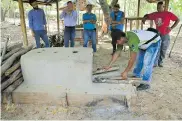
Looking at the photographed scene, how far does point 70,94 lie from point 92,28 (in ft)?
11.9

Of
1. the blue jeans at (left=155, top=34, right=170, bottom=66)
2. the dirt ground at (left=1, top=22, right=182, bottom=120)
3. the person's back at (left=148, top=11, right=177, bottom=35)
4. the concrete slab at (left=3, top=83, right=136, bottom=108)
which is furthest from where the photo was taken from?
the blue jeans at (left=155, top=34, right=170, bottom=66)

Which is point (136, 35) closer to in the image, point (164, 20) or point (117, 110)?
point (117, 110)

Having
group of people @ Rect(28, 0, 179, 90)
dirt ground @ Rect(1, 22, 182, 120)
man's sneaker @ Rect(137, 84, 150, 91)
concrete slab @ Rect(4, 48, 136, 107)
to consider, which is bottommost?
dirt ground @ Rect(1, 22, 182, 120)

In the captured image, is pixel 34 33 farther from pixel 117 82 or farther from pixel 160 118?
pixel 160 118

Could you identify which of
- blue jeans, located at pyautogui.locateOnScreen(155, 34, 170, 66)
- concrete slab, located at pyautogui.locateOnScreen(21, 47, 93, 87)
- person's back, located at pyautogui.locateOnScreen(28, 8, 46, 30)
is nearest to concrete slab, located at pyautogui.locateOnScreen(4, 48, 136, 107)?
concrete slab, located at pyautogui.locateOnScreen(21, 47, 93, 87)

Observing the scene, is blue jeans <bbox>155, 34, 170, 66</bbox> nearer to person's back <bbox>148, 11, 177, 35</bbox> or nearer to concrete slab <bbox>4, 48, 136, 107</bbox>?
person's back <bbox>148, 11, 177, 35</bbox>

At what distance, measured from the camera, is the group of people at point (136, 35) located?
11.8 feet

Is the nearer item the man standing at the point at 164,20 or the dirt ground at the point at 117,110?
the dirt ground at the point at 117,110

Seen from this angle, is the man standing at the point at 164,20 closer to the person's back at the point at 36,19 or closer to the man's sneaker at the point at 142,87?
the man's sneaker at the point at 142,87

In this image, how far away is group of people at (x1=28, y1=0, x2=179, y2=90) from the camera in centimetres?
359

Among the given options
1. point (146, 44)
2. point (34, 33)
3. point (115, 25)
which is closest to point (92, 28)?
point (115, 25)

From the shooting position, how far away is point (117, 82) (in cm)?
375

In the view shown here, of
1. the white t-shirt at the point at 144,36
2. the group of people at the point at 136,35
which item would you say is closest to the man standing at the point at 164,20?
the group of people at the point at 136,35

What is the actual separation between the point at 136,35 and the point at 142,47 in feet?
1.79
